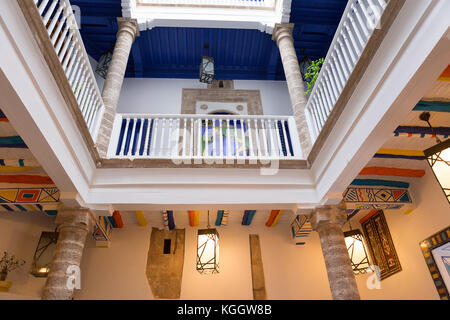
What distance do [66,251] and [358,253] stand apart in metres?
4.60

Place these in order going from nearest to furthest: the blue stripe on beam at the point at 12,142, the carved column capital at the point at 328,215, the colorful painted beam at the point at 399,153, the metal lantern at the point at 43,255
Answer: the blue stripe on beam at the point at 12,142 → the carved column capital at the point at 328,215 → the colorful painted beam at the point at 399,153 → the metal lantern at the point at 43,255

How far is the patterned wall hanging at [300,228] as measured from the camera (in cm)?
609

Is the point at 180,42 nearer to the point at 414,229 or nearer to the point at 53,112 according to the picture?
the point at 53,112

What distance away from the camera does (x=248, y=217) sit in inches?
259

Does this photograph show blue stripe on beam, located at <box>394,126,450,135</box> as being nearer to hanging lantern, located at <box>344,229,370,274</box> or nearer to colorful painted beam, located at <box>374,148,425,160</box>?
colorful painted beam, located at <box>374,148,425,160</box>

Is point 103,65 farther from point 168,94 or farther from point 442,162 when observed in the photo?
point 442,162

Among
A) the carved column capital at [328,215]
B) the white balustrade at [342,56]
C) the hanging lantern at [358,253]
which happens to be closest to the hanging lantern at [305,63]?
the white balustrade at [342,56]

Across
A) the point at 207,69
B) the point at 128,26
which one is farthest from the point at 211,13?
the point at 128,26

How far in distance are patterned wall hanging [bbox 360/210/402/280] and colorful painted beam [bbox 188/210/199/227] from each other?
372 cm

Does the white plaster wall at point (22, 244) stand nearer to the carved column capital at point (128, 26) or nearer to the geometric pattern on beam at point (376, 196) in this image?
the carved column capital at point (128, 26)

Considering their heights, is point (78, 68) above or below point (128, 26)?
below

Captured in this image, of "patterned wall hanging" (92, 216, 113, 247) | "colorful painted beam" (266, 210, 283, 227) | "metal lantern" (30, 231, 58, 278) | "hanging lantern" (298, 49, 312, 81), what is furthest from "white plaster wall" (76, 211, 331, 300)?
"hanging lantern" (298, 49, 312, 81)

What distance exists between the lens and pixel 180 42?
26.2ft

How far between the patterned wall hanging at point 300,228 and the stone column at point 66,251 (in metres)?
3.76
